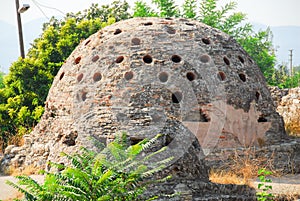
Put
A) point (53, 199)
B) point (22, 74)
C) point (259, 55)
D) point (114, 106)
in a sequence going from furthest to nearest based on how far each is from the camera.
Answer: point (259, 55), point (22, 74), point (114, 106), point (53, 199)

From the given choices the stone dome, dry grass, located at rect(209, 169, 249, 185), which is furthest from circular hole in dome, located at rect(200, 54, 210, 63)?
dry grass, located at rect(209, 169, 249, 185)

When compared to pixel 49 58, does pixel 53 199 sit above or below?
below

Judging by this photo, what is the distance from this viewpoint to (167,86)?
34.6 feet

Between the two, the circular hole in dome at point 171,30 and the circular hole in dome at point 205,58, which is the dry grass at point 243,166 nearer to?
the circular hole in dome at point 205,58

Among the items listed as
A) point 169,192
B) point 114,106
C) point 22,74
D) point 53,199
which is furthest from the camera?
point 22,74

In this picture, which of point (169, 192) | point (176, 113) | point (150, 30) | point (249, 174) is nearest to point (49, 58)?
point (150, 30)

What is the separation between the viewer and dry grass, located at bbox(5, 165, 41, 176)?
11.5 m

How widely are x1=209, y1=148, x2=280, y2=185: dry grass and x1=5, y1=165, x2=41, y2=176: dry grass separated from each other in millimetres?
4145

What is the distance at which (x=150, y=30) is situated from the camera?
447 inches

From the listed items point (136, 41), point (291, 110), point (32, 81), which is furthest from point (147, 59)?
point (32, 81)

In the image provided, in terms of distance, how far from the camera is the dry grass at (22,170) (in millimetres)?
11492

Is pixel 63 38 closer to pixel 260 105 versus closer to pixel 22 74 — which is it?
pixel 22 74

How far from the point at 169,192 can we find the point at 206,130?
3.55m

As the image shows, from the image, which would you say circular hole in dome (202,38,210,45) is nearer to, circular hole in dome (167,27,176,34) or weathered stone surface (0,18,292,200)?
weathered stone surface (0,18,292,200)
